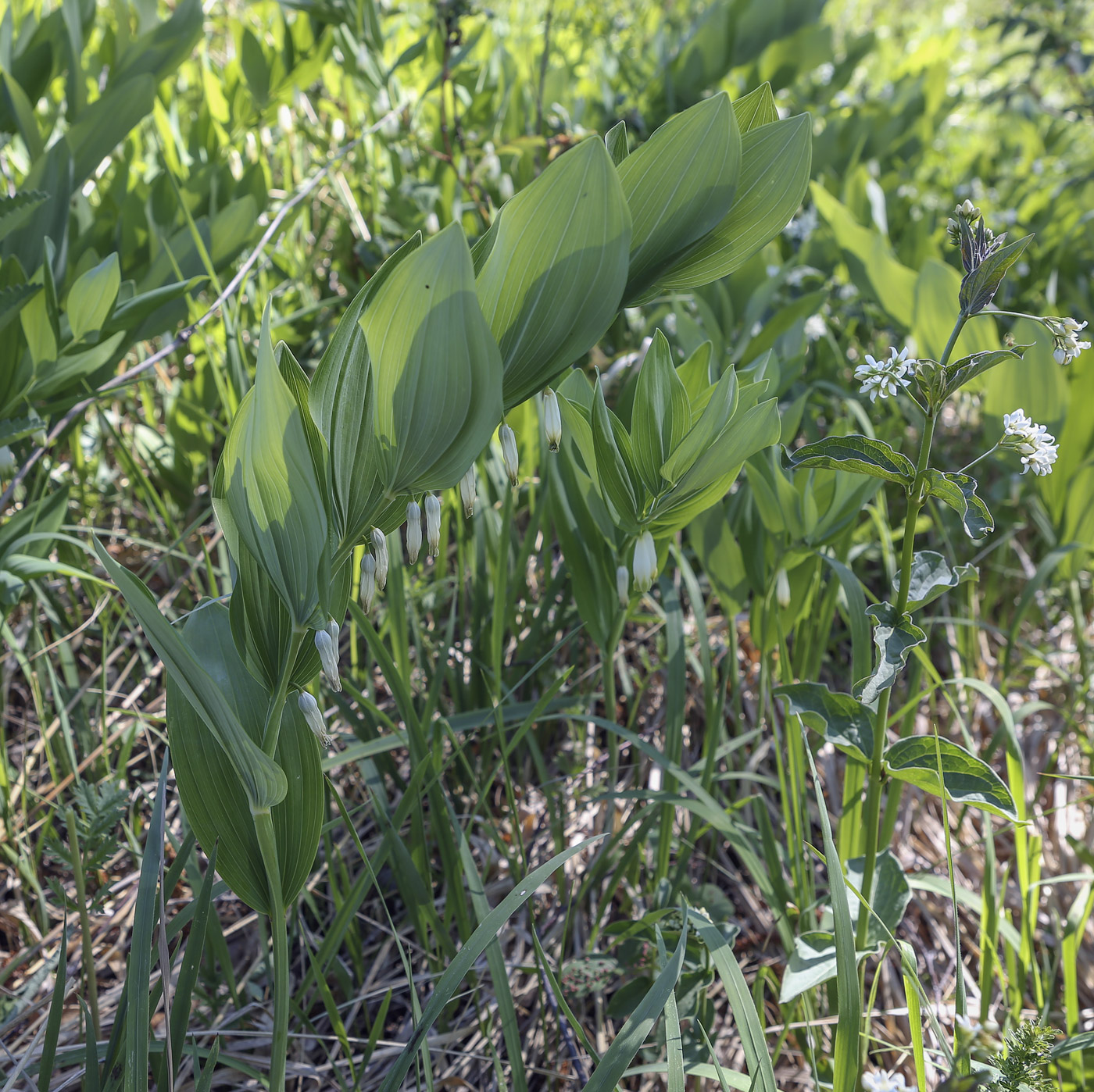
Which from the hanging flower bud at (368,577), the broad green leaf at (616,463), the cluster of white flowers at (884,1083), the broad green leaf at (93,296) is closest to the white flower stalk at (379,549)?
the hanging flower bud at (368,577)

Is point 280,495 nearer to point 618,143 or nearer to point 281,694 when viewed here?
point 281,694

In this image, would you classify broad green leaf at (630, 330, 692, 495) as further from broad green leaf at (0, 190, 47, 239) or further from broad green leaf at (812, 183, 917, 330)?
broad green leaf at (812, 183, 917, 330)

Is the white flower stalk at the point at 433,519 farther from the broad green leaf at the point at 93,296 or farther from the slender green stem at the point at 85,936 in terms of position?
the broad green leaf at the point at 93,296

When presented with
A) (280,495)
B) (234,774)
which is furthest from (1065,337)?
(234,774)

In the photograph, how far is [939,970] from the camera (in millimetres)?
1304

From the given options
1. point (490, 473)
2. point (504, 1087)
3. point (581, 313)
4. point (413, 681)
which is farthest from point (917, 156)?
point (504, 1087)

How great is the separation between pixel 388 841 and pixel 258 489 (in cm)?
51

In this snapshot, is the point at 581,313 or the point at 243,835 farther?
the point at 243,835

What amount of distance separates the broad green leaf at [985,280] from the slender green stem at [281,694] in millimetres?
602

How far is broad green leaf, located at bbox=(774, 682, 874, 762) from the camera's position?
823 millimetres

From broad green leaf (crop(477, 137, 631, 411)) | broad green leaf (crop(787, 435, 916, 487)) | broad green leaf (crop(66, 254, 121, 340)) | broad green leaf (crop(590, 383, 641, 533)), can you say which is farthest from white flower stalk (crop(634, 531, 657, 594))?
broad green leaf (crop(66, 254, 121, 340))

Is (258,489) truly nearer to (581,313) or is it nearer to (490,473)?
(581,313)

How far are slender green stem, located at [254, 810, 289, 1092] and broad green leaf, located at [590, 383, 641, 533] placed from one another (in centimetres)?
44

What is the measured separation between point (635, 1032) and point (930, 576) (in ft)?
1.60
